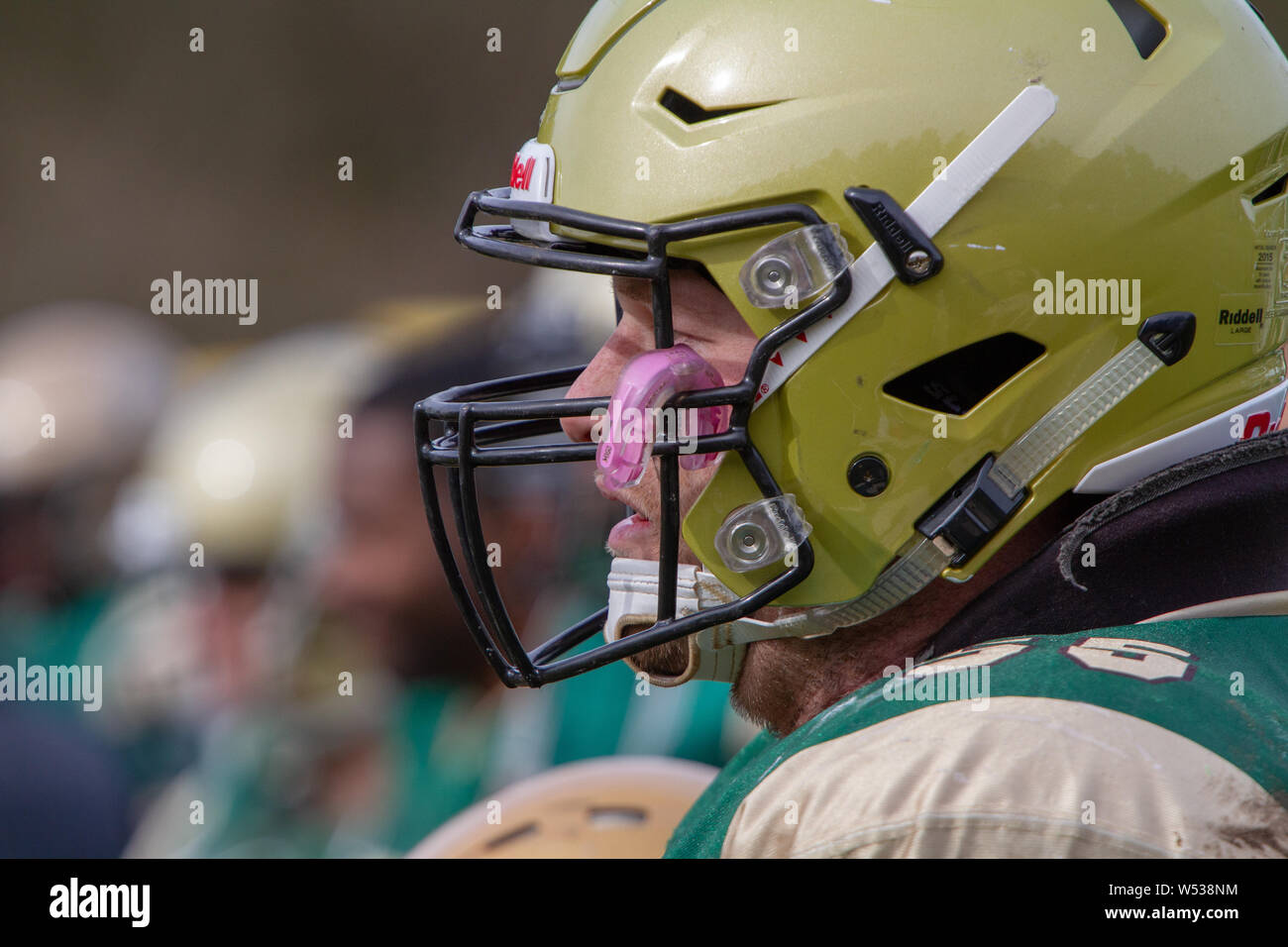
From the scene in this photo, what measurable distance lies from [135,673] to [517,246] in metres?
1.97

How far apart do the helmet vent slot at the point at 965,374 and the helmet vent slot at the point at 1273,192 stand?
0.28 meters

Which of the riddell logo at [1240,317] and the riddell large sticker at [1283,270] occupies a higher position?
the riddell large sticker at [1283,270]

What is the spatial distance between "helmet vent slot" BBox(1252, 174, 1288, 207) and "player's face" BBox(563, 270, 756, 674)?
0.50m

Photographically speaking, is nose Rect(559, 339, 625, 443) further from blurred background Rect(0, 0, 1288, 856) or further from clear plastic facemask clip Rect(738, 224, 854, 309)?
blurred background Rect(0, 0, 1288, 856)

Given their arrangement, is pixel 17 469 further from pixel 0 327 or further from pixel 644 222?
pixel 644 222

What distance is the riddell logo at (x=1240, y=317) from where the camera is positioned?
3.91 ft

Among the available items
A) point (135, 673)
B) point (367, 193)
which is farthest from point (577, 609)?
point (367, 193)

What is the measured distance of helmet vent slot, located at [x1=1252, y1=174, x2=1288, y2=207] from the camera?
4.05 ft

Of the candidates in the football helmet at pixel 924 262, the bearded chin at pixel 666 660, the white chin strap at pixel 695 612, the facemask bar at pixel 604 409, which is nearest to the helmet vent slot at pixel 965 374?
the football helmet at pixel 924 262

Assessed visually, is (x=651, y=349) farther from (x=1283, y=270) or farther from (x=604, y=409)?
(x=1283, y=270)

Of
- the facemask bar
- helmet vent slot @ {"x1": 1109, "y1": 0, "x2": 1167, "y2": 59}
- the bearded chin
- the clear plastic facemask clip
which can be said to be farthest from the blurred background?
helmet vent slot @ {"x1": 1109, "y1": 0, "x2": 1167, "y2": 59}

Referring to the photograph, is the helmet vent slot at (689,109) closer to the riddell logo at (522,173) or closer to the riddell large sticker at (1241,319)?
the riddell logo at (522,173)

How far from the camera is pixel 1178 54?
1.18m

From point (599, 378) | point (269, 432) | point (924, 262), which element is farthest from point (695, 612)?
point (269, 432)
